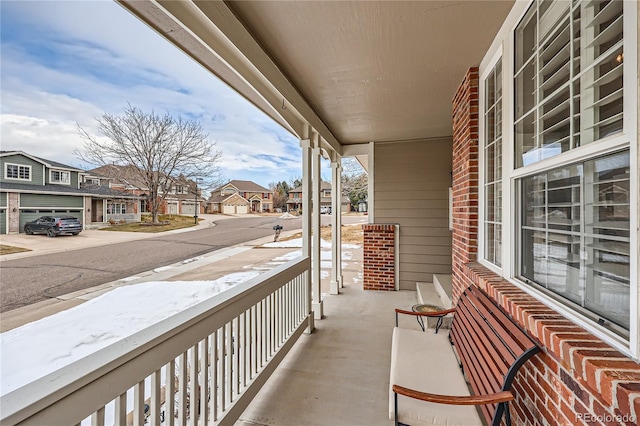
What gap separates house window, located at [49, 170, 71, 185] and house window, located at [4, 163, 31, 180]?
57mm

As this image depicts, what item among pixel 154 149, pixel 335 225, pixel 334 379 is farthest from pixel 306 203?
pixel 154 149

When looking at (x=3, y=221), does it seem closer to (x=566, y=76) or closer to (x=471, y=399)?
(x=471, y=399)

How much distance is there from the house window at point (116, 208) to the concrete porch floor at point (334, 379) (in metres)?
1.76

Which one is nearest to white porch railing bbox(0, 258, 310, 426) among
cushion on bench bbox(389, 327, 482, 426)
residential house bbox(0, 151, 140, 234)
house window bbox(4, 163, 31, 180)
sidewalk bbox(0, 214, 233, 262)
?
sidewalk bbox(0, 214, 233, 262)

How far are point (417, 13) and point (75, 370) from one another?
2580mm

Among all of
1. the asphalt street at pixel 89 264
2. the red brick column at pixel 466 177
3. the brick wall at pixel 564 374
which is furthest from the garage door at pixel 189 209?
the red brick column at pixel 466 177

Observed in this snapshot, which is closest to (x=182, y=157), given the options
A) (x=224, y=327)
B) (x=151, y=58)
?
(x=151, y=58)

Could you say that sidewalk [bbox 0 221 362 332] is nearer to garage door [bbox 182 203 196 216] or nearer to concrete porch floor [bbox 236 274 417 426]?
garage door [bbox 182 203 196 216]

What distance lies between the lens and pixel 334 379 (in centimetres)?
247

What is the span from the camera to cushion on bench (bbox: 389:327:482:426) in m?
1.42

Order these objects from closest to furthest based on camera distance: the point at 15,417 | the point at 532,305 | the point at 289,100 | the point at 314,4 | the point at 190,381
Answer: the point at 15,417
the point at 532,305
the point at 190,381
the point at 314,4
the point at 289,100

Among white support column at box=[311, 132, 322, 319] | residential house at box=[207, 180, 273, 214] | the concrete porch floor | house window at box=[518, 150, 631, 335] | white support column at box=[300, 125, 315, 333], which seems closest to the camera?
house window at box=[518, 150, 631, 335]

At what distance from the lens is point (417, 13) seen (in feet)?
6.07

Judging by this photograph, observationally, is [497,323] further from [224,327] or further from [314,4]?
[314,4]
